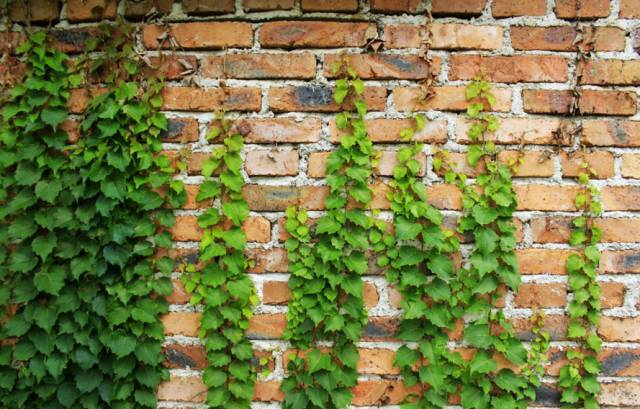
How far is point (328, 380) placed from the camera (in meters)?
1.55

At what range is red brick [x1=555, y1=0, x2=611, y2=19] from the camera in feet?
5.10

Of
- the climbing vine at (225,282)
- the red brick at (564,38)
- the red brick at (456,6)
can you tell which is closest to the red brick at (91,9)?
the climbing vine at (225,282)

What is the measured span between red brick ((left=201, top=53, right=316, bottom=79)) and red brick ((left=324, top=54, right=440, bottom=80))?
77mm

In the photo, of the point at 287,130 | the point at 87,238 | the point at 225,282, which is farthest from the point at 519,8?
the point at 87,238

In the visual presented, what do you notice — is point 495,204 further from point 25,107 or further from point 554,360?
point 25,107

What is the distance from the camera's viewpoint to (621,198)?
1.56m

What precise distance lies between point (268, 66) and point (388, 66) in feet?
1.21

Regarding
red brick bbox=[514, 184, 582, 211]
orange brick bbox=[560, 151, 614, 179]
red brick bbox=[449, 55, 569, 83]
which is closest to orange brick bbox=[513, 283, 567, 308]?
red brick bbox=[514, 184, 582, 211]

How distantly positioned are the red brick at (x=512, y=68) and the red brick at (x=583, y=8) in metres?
0.14

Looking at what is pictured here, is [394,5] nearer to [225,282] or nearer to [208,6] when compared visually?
[208,6]

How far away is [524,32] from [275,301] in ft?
3.69

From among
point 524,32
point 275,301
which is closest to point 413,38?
point 524,32

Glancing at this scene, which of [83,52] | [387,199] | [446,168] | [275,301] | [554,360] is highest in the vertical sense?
[83,52]

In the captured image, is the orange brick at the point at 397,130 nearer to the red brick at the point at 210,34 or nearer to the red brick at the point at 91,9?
the red brick at the point at 210,34
